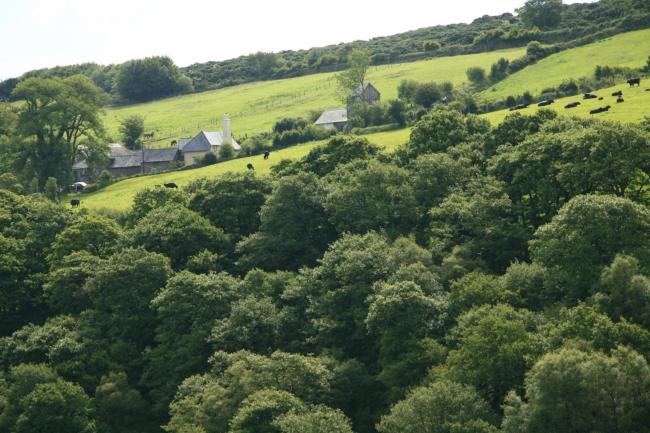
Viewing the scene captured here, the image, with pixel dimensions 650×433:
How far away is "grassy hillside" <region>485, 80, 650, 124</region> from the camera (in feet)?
285

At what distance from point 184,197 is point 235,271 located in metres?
15.3

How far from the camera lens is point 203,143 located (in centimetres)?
13912

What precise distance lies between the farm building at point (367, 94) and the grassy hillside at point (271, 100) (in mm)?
1590

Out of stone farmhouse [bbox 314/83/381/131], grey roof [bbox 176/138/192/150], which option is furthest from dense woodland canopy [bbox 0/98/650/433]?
grey roof [bbox 176/138/192/150]

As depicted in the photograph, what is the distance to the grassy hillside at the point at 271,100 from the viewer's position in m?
154

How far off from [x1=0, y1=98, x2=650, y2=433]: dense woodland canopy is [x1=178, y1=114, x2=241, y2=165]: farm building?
4365 centimetres

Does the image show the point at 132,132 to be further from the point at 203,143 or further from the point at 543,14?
the point at 543,14

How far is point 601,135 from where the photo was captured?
65.4 meters

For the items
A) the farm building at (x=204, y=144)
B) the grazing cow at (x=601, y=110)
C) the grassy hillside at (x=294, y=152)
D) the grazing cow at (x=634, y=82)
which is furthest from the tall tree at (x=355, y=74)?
the grazing cow at (x=601, y=110)

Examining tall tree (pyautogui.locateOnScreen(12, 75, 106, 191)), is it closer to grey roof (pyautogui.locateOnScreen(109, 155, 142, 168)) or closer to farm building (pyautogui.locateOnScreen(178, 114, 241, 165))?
grey roof (pyautogui.locateOnScreen(109, 155, 142, 168))

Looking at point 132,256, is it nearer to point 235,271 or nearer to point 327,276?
point 235,271

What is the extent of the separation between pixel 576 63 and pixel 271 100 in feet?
223

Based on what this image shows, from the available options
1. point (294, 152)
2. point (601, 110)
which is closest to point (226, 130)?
point (294, 152)

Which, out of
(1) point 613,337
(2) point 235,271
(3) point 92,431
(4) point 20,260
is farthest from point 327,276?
(4) point 20,260
